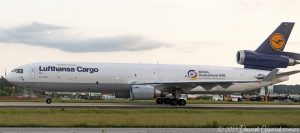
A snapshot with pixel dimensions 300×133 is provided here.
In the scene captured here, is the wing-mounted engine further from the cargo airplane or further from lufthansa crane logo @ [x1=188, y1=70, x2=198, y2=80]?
lufthansa crane logo @ [x1=188, y1=70, x2=198, y2=80]

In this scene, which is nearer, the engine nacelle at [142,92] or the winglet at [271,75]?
the engine nacelle at [142,92]

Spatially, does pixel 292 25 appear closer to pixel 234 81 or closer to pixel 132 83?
pixel 234 81

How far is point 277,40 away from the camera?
51.0 metres

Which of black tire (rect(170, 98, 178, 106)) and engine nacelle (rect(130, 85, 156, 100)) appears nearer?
engine nacelle (rect(130, 85, 156, 100))

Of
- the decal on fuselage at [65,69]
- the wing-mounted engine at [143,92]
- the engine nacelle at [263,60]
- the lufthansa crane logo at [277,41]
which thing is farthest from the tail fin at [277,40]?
the decal on fuselage at [65,69]

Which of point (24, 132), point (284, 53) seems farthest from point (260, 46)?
point (24, 132)

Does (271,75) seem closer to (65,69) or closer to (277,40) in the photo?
(277,40)

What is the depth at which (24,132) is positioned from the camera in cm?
1869

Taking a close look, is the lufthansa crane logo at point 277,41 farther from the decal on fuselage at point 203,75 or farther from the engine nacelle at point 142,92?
the engine nacelle at point 142,92

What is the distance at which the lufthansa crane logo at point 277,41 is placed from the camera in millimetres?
50844

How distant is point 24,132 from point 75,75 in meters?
26.2

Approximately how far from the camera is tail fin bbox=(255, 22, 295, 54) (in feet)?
167

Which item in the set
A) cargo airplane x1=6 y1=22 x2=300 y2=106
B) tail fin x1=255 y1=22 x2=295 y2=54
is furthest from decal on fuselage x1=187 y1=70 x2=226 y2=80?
tail fin x1=255 y1=22 x2=295 y2=54

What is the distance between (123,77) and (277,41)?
16045 mm
